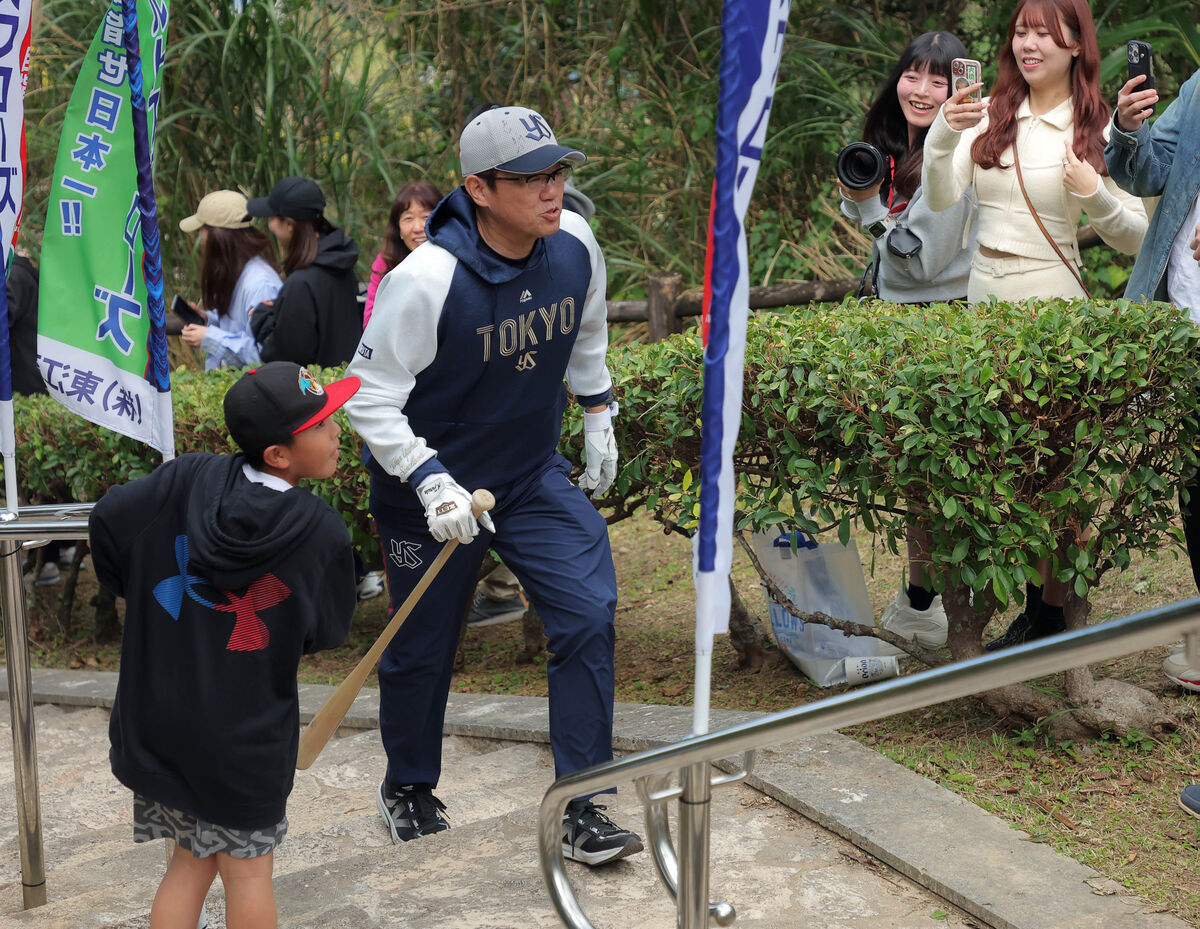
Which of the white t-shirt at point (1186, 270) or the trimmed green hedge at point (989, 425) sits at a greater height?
the white t-shirt at point (1186, 270)

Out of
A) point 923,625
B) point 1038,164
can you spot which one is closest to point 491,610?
point 923,625

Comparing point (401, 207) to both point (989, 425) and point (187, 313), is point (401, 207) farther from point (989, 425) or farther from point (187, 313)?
point (989, 425)

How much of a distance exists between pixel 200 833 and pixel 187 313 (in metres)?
4.07

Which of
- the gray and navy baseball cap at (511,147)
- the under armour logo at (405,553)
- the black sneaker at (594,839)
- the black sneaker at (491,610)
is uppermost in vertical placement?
the gray and navy baseball cap at (511,147)

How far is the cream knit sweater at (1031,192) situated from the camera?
3893 mm

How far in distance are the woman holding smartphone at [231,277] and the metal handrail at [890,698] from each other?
4407 millimetres

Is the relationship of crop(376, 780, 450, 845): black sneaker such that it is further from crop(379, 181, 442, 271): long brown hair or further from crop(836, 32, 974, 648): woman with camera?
crop(379, 181, 442, 271): long brown hair

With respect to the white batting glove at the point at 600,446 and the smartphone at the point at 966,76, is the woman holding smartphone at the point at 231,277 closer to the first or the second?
the white batting glove at the point at 600,446

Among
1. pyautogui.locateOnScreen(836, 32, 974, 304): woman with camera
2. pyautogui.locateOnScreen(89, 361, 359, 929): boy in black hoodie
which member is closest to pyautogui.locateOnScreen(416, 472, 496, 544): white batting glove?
pyautogui.locateOnScreen(89, 361, 359, 929): boy in black hoodie

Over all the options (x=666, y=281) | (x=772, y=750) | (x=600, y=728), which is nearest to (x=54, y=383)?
(x=600, y=728)

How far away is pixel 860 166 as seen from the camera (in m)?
4.27

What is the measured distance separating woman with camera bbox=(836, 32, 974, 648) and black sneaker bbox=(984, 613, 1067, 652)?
21cm

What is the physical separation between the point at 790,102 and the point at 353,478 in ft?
16.9

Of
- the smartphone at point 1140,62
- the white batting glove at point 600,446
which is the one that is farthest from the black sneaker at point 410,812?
the smartphone at point 1140,62
